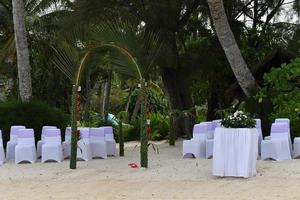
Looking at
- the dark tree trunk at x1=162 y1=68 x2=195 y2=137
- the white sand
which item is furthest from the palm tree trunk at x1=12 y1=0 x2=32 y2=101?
the dark tree trunk at x1=162 y1=68 x2=195 y2=137

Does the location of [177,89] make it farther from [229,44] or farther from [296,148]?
[296,148]

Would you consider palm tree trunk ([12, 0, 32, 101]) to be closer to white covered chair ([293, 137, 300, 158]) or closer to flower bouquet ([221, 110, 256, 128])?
white covered chair ([293, 137, 300, 158])

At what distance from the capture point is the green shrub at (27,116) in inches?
612

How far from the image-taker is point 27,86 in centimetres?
1723

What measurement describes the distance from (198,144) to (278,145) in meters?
1.95

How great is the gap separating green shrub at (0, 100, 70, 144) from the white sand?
2.96 meters

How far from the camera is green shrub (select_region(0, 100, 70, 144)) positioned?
51.0ft

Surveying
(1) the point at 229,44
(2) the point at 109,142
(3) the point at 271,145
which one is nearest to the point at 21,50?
(2) the point at 109,142

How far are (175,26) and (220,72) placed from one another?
2.78m

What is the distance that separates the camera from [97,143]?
44.4 ft

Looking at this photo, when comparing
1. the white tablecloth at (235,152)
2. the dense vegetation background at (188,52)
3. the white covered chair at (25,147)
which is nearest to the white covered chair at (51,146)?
the white covered chair at (25,147)

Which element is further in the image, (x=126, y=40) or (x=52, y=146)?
(x=52, y=146)

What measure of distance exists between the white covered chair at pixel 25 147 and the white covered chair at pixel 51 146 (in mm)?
278

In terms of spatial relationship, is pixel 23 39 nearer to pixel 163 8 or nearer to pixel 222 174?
pixel 163 8
